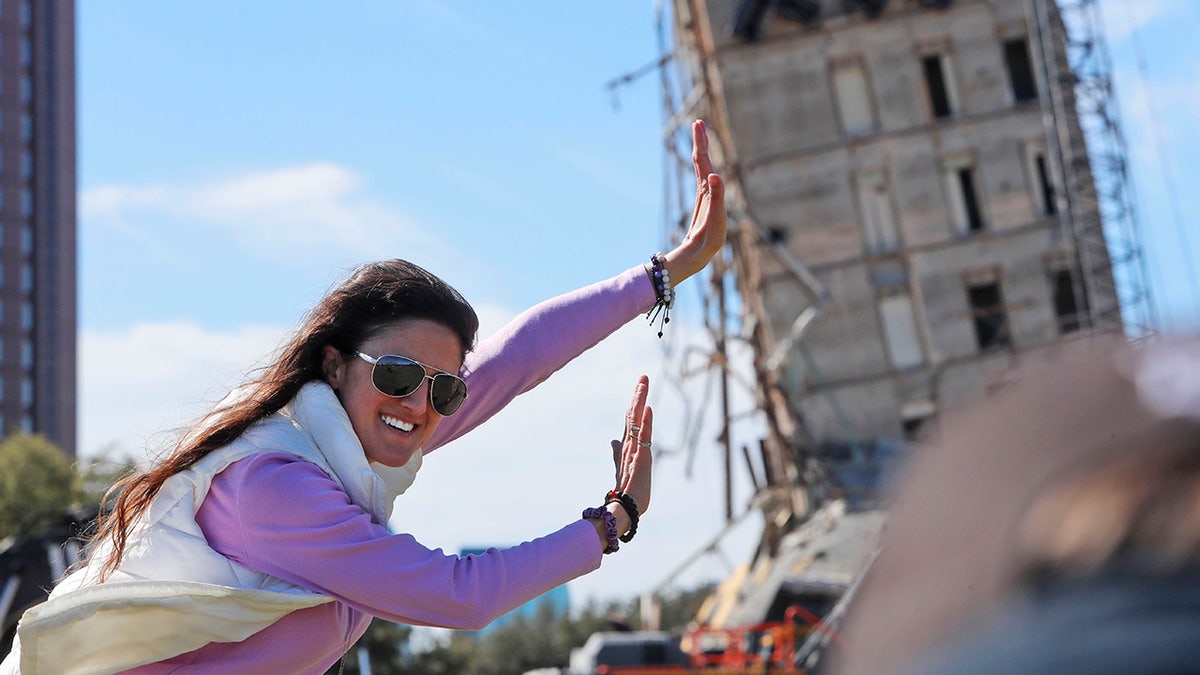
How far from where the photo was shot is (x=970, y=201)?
32.2 m

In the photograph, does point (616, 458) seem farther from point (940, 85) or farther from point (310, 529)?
point (940, 85)

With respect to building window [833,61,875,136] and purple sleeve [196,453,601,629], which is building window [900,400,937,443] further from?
purple sleeve [196,453,601,629]

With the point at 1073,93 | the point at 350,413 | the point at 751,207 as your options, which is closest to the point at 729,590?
the point at 751,207

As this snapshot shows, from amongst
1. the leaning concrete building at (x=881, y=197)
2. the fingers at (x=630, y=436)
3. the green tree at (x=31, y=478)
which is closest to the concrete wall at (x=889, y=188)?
the leaning concrete building at (x=881, y=197)

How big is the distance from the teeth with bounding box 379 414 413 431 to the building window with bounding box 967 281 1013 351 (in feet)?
96.4

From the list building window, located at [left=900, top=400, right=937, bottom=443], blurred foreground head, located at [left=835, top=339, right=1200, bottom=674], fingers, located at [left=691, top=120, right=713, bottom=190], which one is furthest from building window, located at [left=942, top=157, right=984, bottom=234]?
blurred foreground head, located at [left=835, top=339, right=1200, bottom=674]

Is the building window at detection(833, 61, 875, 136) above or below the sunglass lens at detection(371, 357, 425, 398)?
below

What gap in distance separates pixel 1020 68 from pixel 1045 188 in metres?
2.95

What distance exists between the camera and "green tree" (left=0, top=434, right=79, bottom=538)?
32.7 m

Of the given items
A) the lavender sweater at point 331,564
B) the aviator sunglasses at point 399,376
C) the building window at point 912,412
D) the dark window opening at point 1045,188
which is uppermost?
the aviator sunglasses at point 399,376

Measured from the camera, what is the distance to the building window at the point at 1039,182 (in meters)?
31.5

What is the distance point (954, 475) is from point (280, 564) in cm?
136

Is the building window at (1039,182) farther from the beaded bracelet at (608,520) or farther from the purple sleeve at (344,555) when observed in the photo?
the purple sleeve at (344,555)

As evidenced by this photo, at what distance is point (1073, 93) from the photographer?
2916cm
